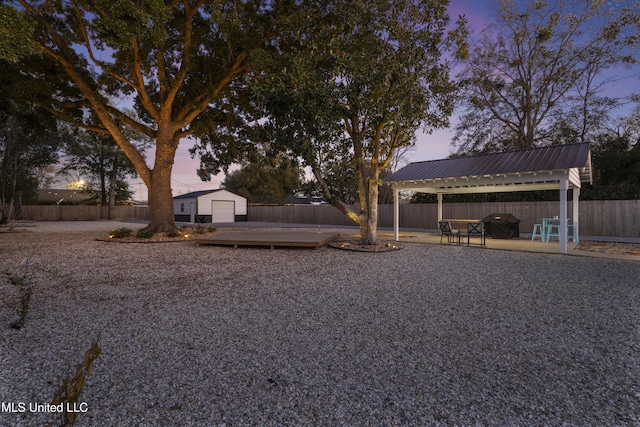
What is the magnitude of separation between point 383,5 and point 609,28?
15803mm

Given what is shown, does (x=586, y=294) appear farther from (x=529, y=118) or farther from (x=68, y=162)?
(x=68, y=162)

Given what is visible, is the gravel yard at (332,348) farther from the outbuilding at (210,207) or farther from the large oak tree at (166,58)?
the outbuilding at (210,207)

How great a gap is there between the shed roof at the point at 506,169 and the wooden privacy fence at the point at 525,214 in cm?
294

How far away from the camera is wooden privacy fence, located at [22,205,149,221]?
28.7 metres

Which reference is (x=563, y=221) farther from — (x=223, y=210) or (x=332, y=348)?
(x=223, y=210)

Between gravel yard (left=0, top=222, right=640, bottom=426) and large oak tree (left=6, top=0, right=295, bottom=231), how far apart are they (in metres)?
6.90

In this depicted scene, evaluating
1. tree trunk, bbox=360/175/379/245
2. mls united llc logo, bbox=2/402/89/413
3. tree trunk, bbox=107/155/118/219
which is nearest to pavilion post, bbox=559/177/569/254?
tree trunk, bbox=360/175/379/245

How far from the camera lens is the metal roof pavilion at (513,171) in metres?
8.31

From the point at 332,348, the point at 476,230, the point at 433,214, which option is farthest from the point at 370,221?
the point at 433,214

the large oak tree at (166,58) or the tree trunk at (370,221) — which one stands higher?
the large oak tree at (166,58)

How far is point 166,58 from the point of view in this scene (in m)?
12.6

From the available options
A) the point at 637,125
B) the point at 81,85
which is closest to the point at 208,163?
the point at 81,85

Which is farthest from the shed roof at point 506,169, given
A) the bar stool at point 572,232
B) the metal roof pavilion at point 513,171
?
the bar stool at point 572,232

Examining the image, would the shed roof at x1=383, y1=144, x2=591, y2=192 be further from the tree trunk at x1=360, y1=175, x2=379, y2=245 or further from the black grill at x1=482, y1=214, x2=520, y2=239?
the tree trunk at x1=360, y1=175, x2=379, y2=245
